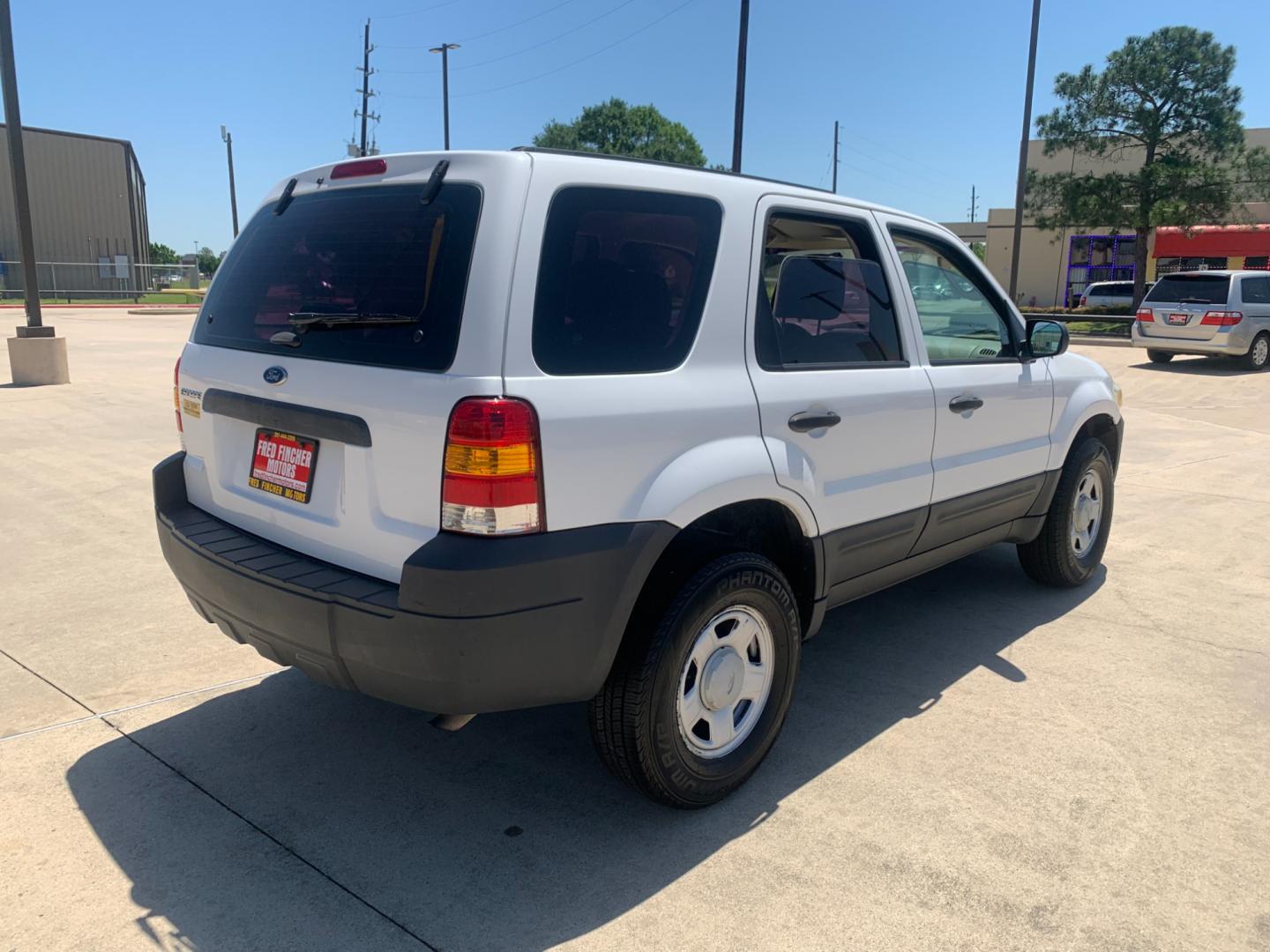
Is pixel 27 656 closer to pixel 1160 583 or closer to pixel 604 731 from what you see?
pixel 604 731

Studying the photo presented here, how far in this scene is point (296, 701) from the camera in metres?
3.78

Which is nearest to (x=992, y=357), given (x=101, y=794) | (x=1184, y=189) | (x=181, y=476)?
(x=181, y=476)

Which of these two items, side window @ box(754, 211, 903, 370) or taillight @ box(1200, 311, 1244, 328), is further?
taillight @ box(1200, 311, 1244, 328)

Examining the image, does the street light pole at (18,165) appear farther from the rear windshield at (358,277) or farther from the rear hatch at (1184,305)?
the rear hatch at (1184,305)

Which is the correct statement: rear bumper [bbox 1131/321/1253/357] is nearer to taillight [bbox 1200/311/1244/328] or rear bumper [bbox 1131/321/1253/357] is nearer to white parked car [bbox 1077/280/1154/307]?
taillight [bbox 1200/311/1244/328]

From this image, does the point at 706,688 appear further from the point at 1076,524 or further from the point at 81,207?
the point at 81,207

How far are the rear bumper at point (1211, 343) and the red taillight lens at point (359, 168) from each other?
17957 millimetres

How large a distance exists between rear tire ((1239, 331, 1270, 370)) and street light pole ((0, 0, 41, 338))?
62.9 ft

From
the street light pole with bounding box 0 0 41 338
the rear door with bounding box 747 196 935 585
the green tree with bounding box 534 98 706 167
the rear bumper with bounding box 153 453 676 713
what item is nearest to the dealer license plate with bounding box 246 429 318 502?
the rear bumper with bounding box 153 453 676 713

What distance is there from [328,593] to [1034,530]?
361cm

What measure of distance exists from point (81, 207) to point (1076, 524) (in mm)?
56666

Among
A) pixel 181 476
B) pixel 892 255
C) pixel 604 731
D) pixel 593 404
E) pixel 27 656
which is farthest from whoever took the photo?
pixel 27 656

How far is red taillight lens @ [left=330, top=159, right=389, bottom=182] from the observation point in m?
2.88

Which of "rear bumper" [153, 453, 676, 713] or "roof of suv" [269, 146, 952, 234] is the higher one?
"roof of suv" [269, 146, 952, 234]
